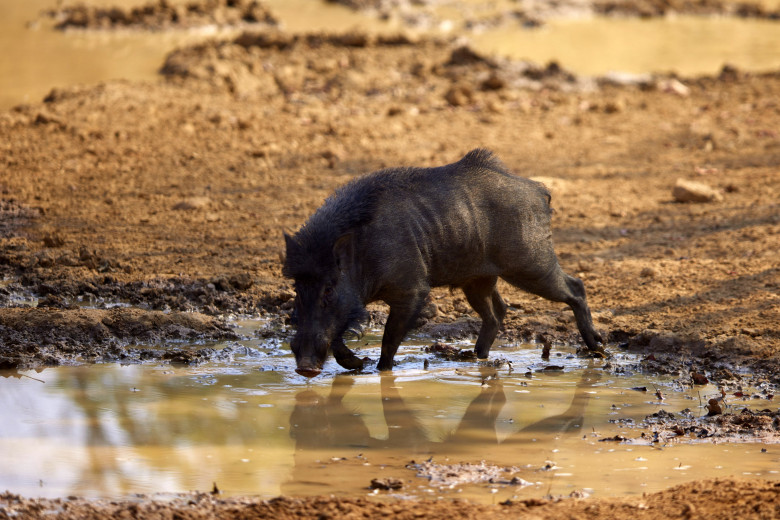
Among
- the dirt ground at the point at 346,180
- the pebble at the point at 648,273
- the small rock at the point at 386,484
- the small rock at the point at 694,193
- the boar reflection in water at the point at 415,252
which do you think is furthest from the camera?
the small rock at the point at 694,193

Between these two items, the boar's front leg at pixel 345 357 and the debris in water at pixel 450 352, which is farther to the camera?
the debris in water at pixel 450 352

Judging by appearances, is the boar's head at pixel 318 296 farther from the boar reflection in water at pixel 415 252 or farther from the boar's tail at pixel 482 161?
the boar's tail at pixel 482 161

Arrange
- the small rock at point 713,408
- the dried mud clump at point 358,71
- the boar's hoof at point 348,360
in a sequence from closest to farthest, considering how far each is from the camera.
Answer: the small rock at point 713,408 < the boar's hoof at point 348,360 < the dried mud clump at point 358,71

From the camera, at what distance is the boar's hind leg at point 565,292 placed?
7.30 metres

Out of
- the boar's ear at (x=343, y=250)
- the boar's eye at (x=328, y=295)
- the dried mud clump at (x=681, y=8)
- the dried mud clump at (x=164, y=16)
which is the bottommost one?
the boar's eye at (x=328, y=295)

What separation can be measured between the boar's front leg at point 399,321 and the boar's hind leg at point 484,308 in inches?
27.2

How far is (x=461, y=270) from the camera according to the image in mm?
7012

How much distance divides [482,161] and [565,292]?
1.12 m

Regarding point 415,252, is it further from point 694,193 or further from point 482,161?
point 694,193

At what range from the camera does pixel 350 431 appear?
5664 millimetres

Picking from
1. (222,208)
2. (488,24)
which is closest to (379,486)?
(222,208)

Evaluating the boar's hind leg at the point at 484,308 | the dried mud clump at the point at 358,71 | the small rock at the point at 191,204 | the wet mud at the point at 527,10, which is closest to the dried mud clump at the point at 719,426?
the boar's hind leg at the point at 484,308

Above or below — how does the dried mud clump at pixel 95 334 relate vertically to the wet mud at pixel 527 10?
below

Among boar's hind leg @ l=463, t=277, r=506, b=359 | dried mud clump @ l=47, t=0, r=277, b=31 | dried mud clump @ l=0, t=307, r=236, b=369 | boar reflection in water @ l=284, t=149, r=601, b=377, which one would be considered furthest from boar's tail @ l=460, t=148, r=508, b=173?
dried mud clump @ l=47, t=0, r=277, b=31
